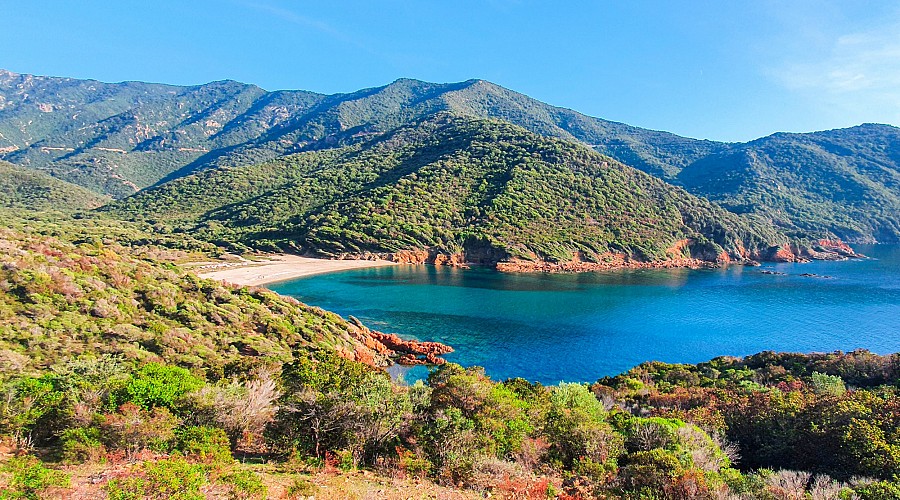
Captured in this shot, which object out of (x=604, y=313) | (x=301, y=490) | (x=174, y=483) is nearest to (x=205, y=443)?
(x=301, y=490)

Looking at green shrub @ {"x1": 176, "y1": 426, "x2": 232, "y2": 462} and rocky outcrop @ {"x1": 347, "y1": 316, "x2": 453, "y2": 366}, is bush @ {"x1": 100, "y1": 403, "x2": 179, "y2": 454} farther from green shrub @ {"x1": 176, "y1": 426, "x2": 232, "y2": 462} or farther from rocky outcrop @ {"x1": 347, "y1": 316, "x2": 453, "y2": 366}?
→ rocky outcrop @ {"x1": 347, "y1": 316, "x2": 453, "y2": 366}

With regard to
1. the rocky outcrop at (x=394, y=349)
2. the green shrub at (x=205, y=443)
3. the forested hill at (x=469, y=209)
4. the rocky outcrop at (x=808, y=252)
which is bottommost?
the rocky outcrop at (x=394, y=349)

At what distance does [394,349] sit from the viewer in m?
39.2

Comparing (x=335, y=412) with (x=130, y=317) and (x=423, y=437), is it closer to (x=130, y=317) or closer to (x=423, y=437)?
(x=423, y=437)

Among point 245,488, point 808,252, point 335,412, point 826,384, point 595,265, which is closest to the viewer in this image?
point 245,488

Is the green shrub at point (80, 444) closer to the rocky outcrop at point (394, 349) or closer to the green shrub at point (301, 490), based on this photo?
the green shrub at point (301, 490)

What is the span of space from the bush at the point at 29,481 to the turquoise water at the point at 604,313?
25649 millimetres

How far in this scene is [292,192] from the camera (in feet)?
436

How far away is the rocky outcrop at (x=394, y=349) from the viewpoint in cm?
3575

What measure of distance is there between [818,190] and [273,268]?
197901 mm

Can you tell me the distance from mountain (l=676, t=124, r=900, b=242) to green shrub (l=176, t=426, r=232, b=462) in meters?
164

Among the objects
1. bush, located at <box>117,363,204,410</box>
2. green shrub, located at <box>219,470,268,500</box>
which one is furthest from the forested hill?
green shrub, located at <box>219,470,268,500</box>

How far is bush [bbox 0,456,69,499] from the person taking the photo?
6.79 m

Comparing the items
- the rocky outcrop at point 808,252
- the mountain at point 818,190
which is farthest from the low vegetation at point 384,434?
the mountain at point 818,190
